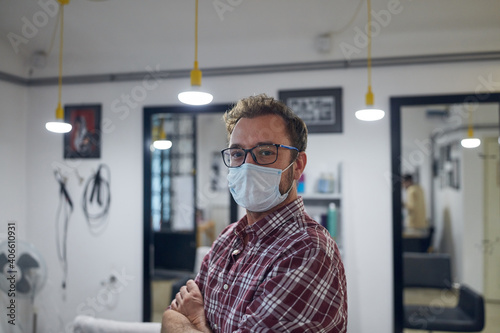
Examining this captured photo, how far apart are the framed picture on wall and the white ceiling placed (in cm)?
37

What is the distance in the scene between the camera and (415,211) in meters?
4.66

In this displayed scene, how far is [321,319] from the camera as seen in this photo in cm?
103

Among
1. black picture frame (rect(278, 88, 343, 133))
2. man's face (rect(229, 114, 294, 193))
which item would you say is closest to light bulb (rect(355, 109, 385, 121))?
black picture frame (rect(278, 88, 343, 133))

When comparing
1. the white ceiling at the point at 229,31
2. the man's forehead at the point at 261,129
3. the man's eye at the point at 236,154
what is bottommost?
the man's eye at the point at 236,154

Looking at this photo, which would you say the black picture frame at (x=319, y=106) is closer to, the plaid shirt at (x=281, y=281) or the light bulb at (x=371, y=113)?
the light bulb at (x=371, y=113)

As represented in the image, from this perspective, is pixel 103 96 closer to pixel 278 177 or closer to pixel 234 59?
pixel 234 59

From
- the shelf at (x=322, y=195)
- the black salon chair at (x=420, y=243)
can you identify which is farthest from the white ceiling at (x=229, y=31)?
the black salon chair at (x=420, y=243)

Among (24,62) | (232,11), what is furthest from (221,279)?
(24,62)

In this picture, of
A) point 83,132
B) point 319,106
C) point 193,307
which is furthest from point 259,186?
point 83,132

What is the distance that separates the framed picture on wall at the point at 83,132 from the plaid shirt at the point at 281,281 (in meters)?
2.39

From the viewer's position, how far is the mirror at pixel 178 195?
3.16m

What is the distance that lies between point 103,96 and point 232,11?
4.89 feet

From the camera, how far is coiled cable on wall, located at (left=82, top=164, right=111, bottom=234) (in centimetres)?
323

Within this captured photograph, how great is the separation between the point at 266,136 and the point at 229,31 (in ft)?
6.30
